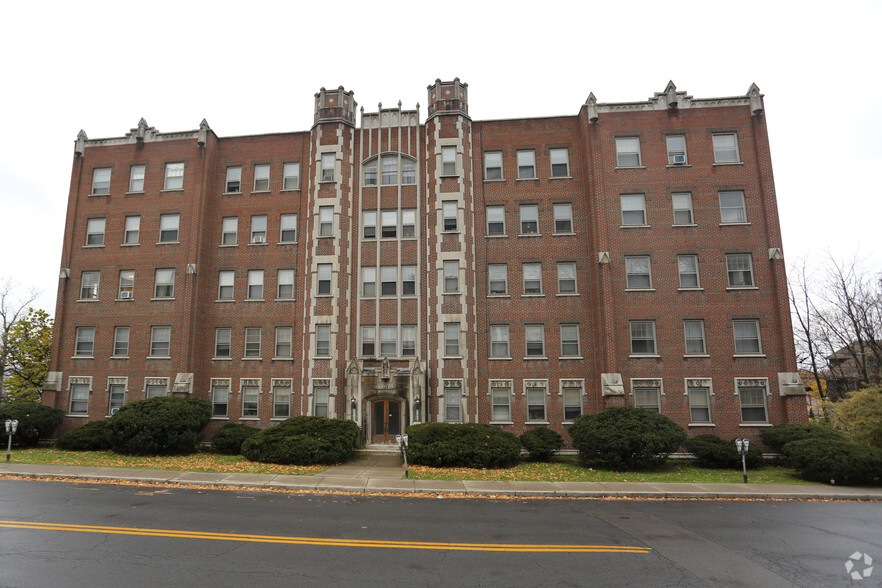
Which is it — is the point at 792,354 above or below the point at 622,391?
above

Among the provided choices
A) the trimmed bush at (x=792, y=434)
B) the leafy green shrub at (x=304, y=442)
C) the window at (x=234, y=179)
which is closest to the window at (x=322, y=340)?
the leafy green shrub at (x=304, y=442)

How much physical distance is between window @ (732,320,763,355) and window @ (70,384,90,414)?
36.7 m

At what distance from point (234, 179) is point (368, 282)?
11.3 meters

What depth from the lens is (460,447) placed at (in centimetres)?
2084

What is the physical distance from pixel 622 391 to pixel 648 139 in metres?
14.6

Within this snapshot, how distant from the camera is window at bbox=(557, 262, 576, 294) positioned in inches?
1077

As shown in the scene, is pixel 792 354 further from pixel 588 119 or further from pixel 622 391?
pixel 588 119

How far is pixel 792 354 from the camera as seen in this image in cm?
2511

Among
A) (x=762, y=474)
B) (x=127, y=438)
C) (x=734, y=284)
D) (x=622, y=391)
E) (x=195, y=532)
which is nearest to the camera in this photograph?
(x=195, y=532)

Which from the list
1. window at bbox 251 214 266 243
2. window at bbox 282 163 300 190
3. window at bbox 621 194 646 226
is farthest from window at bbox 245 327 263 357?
window at bbox 621 194 646 226

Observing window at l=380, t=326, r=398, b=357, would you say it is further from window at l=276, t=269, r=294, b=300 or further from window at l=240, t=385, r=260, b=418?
window at l=240, t=385, r=260, b=418

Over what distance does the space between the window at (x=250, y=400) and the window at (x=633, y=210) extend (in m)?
23.2

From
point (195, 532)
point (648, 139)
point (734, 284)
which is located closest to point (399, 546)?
point (195, 532)

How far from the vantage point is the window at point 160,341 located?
28.2m
